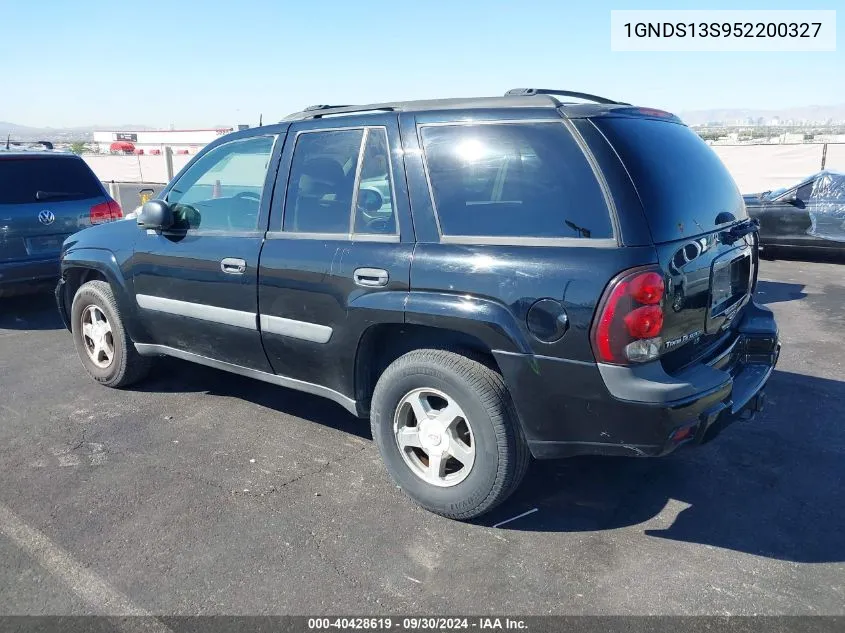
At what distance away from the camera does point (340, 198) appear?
370 cm

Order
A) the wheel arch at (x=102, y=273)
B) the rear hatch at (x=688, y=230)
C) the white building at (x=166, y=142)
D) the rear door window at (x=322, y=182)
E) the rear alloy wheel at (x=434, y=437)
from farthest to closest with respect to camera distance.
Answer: the white building at (x=166, y=142), the wheel arch at (x=102, y=273), the rear door window at (x=322, y=182), the rear alloy wheel at (x=434, y=437), the rear hatch at (x=688, y=230)

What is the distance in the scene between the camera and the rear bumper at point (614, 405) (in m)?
2.82

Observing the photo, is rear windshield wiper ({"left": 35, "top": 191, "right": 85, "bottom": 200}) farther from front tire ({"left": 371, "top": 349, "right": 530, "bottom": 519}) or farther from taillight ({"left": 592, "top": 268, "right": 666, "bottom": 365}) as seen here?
taillight ({"left": 592, "top": 268, "right": 666, "bottom": 365})

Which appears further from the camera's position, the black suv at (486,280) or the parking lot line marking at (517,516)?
the parking lot line marking at (517,516)

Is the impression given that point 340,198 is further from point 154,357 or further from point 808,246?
point 808,246

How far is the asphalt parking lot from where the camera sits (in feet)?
9.19

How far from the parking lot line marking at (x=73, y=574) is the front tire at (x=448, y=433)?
1327 mm

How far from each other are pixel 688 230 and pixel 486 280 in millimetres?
907

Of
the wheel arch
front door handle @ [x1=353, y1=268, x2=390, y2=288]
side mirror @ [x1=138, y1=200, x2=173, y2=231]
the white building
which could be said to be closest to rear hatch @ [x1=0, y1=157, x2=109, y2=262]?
the wheel arch

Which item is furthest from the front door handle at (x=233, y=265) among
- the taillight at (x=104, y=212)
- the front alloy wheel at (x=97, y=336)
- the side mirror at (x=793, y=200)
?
the side mirror at (x=793, y=200)

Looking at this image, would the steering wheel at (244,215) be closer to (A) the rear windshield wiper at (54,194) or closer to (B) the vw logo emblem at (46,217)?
(B) the vw logo emblem at (46,217)

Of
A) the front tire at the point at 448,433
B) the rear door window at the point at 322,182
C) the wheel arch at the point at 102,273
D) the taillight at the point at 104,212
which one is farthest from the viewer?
the taillight at the point at 104,212

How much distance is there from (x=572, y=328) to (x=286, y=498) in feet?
5.73

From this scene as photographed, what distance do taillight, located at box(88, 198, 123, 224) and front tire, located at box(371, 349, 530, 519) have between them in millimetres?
5423
